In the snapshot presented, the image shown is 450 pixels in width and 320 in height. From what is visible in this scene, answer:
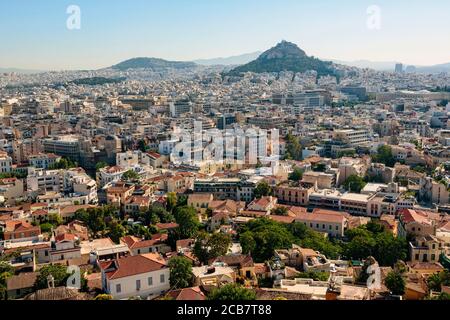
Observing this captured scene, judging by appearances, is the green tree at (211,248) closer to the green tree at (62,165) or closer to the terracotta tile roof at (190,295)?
the terracotta tile roof at (190,295)

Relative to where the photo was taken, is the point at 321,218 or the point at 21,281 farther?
the point at 321,218

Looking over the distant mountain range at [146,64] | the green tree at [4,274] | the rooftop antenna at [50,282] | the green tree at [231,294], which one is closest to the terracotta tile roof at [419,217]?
the green tree at [231,294]

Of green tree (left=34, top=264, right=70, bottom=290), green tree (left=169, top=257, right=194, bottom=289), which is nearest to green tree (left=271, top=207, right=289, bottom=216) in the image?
green tree (left=169, top=257, right=194, bottom=289)

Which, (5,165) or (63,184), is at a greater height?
(5,165)

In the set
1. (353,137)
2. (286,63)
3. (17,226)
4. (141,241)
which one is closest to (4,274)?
(141,241)

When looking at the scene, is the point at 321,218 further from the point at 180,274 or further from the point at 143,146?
the point at 143,146
